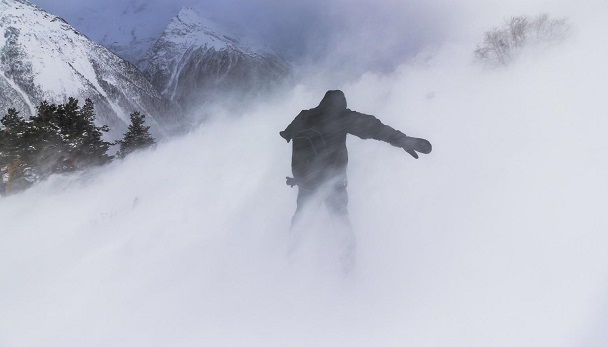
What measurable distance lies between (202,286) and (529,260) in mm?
3217

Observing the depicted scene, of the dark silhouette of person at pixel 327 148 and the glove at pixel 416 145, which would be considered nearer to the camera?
the glove at pixel 416 145

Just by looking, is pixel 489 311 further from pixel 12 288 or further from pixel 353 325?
pixel 12 288

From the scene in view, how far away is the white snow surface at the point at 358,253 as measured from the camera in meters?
3.07

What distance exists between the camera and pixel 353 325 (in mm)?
3240

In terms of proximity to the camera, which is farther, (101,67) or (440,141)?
(101,67)

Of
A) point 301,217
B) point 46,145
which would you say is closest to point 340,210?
point 301,217

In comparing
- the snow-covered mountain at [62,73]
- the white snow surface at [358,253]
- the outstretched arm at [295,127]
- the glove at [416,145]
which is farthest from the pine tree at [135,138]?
the snow-covered mountain at [62,73]

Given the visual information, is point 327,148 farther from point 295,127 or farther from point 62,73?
point 62,73

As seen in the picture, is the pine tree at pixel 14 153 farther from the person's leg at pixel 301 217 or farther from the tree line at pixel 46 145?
the person's leg at pixel 301 217

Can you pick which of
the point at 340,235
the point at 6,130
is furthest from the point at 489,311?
the point at 6,130

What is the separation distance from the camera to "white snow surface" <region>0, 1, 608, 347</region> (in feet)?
10.1

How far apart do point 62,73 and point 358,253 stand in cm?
17731

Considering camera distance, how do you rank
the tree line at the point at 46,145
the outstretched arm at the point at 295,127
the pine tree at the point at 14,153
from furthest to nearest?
the tree line at the point at 46,145 < the pine tree at the point at 14,153 < the outstretched arm at the point at 295,127

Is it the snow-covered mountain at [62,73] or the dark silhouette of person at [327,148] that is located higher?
the snow-covered mountain at [62,73]
